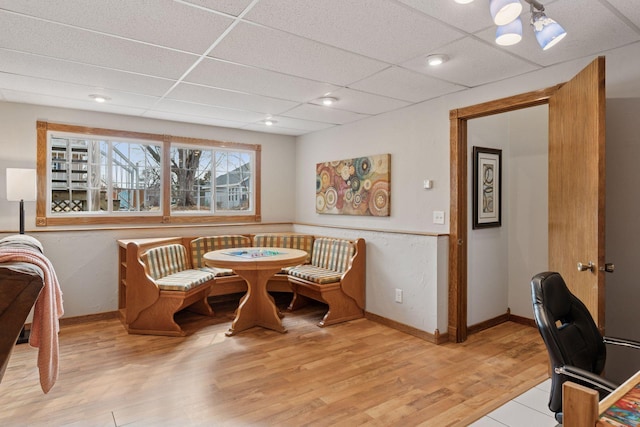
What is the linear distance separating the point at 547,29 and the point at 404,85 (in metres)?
1.46

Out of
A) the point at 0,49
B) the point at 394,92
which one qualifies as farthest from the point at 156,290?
the point at 394,92

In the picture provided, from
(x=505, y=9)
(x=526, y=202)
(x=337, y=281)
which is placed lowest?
(x=337, y=281)

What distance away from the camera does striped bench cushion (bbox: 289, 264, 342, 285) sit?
4016 mm

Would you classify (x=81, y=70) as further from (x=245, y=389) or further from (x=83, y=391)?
(x=245, y=389)

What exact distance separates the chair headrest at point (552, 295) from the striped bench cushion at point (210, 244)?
378 cm

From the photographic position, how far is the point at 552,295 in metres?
1.78

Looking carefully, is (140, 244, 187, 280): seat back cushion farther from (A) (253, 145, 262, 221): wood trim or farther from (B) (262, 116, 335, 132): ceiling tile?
(B) (262, 116, 335, 132): ceiling tile

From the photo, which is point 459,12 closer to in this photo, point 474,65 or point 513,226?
point 474,65

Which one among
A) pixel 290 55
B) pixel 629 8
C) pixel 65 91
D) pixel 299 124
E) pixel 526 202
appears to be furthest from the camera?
pixel 299 124

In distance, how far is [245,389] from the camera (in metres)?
2.59

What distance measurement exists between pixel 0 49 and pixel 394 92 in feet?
9.86

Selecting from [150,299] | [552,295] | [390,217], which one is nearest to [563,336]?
[552,295]

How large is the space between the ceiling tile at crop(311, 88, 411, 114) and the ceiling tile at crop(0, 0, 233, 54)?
1.49 m

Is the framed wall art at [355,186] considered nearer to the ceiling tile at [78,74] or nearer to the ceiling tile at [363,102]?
the ceiling tile at [363,102]
